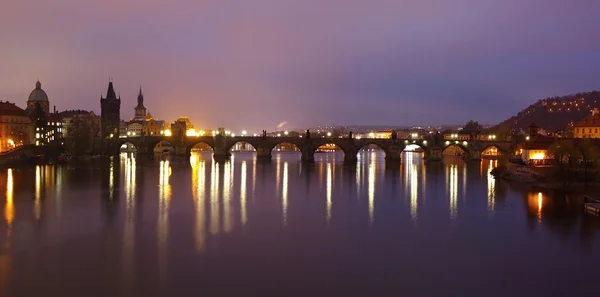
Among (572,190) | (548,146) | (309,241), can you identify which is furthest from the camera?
(548,146)

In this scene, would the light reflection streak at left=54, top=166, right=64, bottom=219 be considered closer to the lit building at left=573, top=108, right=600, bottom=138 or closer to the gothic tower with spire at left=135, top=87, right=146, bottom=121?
the lit building at left=573, top=108, right=600, bottom=138

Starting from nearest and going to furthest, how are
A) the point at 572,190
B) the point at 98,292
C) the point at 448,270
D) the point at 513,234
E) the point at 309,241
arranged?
the point at 98,292 → the point at 448,270 → the point at 309,241 → the point at 513,234 → the point at 572,190

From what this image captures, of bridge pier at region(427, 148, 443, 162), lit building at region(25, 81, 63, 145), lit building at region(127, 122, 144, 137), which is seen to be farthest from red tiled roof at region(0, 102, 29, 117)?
lit building at region(127, 122, 144, 137)

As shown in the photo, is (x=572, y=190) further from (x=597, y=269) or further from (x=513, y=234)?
(x=597, y=269)

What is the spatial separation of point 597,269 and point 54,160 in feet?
203

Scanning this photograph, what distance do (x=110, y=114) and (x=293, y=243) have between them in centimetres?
8266

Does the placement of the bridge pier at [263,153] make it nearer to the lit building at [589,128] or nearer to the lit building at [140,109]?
the lit building at [589,128]

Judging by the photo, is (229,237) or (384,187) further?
(384,187)

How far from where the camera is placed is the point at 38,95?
103 m

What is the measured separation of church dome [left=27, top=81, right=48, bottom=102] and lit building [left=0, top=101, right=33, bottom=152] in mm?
33515

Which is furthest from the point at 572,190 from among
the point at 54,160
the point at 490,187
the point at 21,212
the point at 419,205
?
the point at 54,160

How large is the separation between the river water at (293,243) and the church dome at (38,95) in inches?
2854

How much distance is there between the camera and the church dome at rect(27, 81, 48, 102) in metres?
103

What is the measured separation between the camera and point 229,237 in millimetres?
22016
